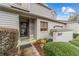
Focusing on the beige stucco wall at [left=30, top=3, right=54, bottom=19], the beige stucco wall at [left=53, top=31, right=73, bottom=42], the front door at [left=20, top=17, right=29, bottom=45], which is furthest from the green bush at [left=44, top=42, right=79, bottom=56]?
the beige stucco wall at [left=30, top=3, right=54, bottom=19]

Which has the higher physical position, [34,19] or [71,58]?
[34,19]

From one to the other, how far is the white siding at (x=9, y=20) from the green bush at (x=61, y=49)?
3.01 ft

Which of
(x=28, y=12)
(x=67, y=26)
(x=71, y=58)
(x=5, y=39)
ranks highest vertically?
(x=28, y=12)

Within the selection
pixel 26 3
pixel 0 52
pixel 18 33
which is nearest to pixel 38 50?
pixel 18 33

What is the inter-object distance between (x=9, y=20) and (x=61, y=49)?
1354mm

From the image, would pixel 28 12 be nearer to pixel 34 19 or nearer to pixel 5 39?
pixel 34 19

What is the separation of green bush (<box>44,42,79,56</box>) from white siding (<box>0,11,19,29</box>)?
919 millimetres

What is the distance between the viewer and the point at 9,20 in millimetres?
3787

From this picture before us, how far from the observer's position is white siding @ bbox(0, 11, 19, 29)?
146 inches

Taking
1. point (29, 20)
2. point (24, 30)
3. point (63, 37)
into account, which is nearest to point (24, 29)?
point (24, 30)

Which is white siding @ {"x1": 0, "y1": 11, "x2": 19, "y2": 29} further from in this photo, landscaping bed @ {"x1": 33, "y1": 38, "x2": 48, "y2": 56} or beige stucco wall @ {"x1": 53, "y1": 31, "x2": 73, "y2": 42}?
beige stucco wall @ {"x1": 53, "y1": 31, "x2": 73, "y2": 42}

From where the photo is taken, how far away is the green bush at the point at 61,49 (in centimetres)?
391

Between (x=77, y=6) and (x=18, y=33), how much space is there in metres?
1.47

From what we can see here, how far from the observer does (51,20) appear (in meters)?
4.16
